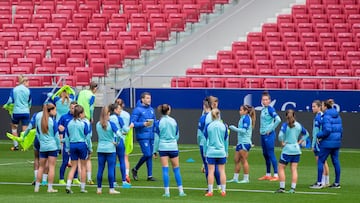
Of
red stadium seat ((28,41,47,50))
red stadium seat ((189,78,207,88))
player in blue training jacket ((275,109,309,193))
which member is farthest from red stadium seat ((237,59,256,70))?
player in blue training jacket ((275,109,309,193))

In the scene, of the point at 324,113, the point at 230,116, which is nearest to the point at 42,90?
the point at 230,116

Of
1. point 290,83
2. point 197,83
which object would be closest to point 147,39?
point 197,83

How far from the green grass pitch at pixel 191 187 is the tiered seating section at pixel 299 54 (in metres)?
4.85

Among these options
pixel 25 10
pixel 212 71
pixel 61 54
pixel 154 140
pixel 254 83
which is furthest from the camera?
pixel 25 10

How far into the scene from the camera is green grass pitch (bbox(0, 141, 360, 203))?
21659mm

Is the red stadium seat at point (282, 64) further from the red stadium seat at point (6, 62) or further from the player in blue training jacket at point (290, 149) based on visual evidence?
the player in blue training jacket at point (290, 149)

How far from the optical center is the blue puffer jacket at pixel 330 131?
24.1 meters

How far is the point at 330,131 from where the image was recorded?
78.9 ft

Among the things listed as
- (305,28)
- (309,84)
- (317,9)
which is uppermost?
(317,9)

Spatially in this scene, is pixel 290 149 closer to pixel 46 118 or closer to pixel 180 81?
pixel 46 118

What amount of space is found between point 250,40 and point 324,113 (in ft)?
53.3

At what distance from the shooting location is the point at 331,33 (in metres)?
39.6

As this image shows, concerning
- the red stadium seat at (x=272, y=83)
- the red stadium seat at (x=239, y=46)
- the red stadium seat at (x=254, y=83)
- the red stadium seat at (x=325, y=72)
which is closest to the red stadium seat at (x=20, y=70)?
the red stadium seat at (x=239, y=46)

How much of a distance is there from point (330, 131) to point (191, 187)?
10.4 feet
